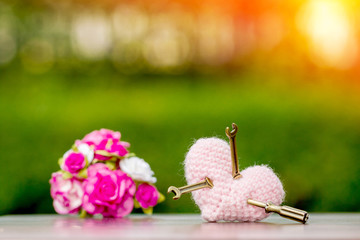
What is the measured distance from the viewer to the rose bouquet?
121cm

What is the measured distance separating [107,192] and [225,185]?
0.30 metres

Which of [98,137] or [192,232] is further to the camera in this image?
[98,137]

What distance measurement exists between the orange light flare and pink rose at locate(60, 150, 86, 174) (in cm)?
78

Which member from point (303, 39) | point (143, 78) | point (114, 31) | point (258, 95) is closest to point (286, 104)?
point (258, 95)

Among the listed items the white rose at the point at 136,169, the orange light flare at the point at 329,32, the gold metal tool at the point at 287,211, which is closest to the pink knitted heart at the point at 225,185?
the gold metal tool at the point at 287,211

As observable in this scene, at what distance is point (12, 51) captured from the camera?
5.42 feet

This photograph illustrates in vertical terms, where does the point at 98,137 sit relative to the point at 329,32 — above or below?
below

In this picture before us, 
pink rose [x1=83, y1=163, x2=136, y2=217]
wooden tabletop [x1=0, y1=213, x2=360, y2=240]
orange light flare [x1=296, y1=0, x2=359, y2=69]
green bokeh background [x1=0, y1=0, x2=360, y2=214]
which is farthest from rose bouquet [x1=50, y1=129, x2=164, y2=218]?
orange light flare [x1=296, y1=0, x2=359, y2=69]

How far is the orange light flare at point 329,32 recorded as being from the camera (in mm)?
1616

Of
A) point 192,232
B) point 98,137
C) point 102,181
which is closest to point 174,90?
point 98,137

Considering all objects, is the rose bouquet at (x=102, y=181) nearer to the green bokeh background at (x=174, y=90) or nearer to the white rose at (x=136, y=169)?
the white rose at (x=136, y=169)

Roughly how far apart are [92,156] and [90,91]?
16.8 inches

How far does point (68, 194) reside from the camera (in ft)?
4.12

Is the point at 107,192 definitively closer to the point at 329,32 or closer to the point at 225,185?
the point at 225,185
